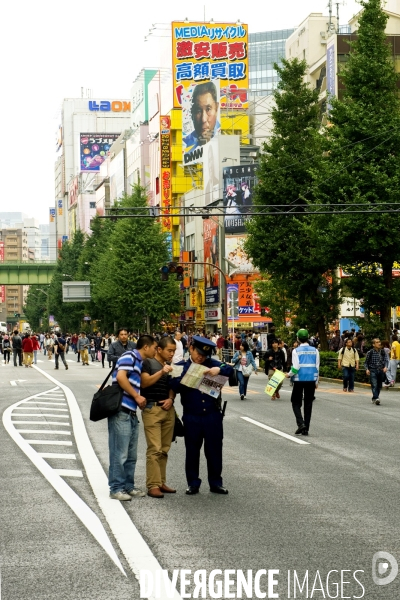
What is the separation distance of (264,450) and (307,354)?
261cm

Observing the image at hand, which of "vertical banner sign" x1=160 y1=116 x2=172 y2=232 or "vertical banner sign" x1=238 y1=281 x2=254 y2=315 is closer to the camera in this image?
"vertical banner sign" x1=238 y1=281 x2=254 y2=315

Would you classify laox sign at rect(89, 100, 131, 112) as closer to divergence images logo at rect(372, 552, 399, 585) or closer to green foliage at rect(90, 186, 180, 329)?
green foliage at rect(90, 186, 180, 329)

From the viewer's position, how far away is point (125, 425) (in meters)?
10.1

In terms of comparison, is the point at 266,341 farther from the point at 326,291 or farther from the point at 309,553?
the point at 309,553

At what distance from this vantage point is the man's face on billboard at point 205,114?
299 ft

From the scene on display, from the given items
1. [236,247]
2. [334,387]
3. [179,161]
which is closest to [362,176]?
[334,387]

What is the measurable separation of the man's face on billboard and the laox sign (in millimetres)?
97305

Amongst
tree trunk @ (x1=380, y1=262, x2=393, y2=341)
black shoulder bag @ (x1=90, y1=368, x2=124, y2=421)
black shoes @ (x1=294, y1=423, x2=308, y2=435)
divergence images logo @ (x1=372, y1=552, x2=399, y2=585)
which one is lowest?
black shoes @ (x1=294, y1=423, x2=308, y2=435)

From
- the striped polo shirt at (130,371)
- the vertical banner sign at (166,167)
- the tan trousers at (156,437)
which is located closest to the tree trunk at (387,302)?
the tan trousers at (156,437)

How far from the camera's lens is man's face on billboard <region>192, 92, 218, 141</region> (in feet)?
299

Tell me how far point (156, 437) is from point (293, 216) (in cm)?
3410

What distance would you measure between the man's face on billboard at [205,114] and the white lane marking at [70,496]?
75895mm

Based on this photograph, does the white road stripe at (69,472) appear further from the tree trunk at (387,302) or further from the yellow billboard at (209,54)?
the yellow billboard at (209,54)

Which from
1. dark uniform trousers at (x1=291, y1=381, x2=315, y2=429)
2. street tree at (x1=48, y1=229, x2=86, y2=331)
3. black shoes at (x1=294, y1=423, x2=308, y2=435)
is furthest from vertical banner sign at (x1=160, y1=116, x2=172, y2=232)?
black shoes at (x1=294, y1=423, x2=308, y2=435)
